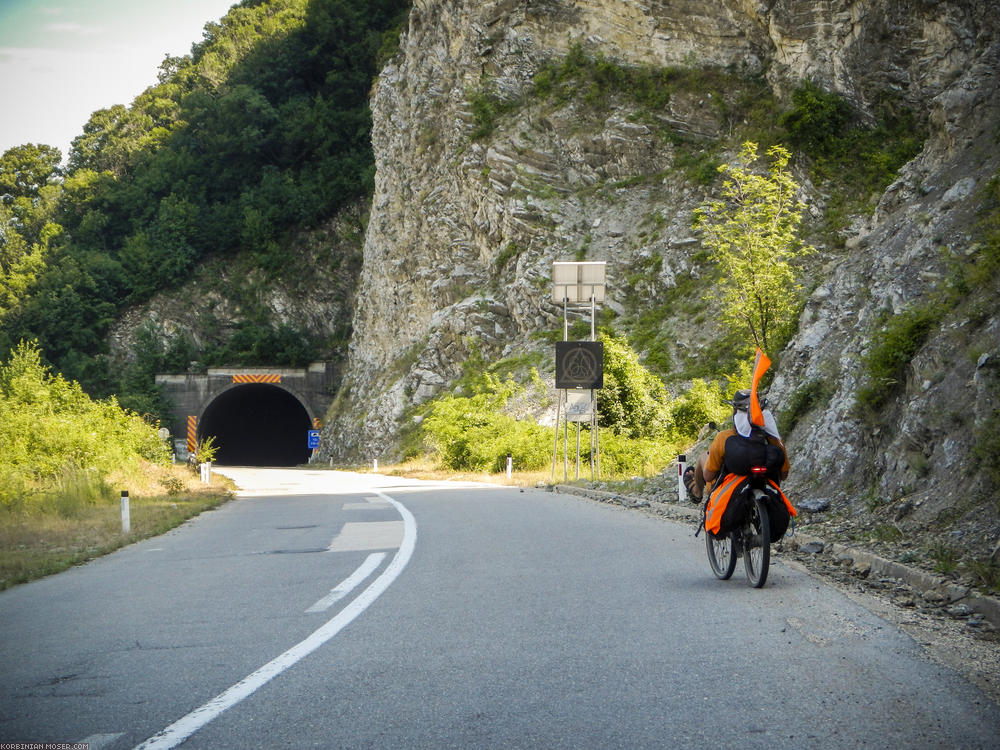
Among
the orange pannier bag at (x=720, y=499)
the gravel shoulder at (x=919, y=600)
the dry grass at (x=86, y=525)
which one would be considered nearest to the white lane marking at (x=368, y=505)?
the dry grass at (x=86, y=525)

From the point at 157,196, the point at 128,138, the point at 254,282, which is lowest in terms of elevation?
the point at 254,282

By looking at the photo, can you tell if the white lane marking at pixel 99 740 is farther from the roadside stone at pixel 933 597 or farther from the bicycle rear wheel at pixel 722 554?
the roadside stone at pixel 933 597

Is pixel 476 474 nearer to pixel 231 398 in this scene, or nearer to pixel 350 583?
pixel 350 583

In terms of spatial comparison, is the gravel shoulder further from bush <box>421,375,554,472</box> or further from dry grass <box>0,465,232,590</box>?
bush <box>421,375,554,472</box>

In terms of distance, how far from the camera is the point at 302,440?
7394 cm

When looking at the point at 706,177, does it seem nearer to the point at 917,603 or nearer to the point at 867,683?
the point at 917,603

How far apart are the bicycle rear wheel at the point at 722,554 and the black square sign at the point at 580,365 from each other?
16.5 m

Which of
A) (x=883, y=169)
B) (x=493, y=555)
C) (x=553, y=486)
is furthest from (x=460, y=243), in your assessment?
(x=493, y=555)

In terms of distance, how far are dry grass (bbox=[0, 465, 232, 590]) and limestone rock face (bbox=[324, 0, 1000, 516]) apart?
60.1ft

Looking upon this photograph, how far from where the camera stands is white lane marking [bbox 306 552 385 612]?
7270 mm

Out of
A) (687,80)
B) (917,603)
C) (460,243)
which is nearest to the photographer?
(917,603)

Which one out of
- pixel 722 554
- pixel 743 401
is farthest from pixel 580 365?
pixel 743 401

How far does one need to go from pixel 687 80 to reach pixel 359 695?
42.2m

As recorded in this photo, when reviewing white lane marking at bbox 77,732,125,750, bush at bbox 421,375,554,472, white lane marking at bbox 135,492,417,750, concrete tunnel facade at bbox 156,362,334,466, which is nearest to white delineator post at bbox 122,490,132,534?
white lane marking at bbox 135,492,417,750
